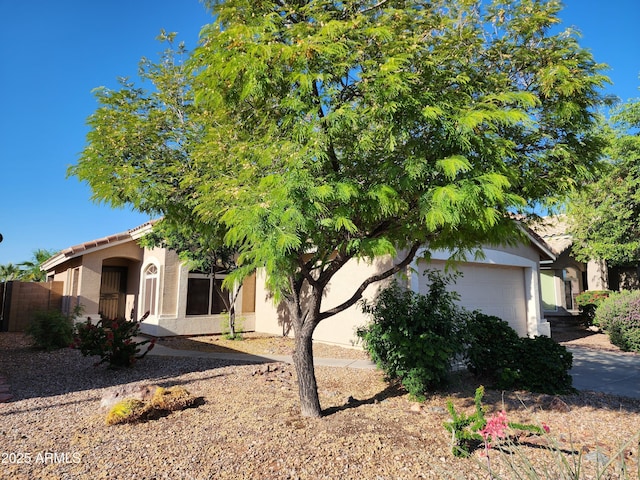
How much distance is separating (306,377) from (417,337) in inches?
91.1

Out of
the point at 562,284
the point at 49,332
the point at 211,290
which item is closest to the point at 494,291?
the point at 211,290

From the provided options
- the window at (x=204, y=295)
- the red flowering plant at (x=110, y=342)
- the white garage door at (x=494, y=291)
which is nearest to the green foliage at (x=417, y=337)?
the white garage door at (x=494, y=291)

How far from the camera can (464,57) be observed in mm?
5047

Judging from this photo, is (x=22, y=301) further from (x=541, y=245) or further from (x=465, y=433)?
(x=541, y=245)

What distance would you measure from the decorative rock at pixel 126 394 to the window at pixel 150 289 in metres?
9.26

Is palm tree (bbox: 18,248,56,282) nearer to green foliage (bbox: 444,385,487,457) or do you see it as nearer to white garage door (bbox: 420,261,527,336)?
white garage door (bbox: 420,261,527,336)

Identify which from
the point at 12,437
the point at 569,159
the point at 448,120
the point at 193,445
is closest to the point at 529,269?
the point at 569,159

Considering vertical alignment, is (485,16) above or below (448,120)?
above

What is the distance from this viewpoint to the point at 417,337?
24.3ft

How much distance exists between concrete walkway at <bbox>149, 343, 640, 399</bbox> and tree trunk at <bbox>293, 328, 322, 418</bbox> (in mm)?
3909

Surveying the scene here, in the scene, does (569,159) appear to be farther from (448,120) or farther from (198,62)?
(198,62)

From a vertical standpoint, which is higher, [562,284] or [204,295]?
[562,284]

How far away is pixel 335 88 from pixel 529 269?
1305 centimetres

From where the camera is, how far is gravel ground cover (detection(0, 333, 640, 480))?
4.37 m
